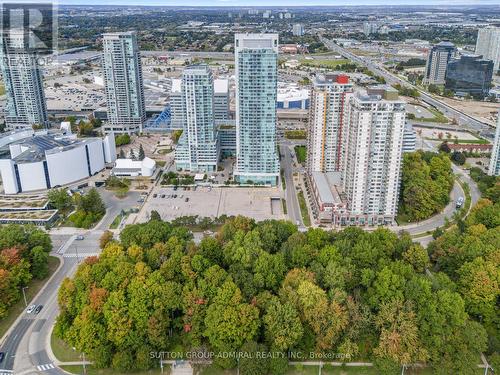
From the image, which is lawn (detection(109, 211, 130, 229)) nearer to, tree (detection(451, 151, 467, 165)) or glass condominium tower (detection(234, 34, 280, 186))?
glass condominium tower (detection(234, 34, 280, 186))

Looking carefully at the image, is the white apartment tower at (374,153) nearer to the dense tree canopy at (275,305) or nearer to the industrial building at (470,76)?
the dense tree canopy at (275,305)

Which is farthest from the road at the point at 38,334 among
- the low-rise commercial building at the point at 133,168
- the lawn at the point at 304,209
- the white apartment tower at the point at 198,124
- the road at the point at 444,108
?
the road at the point at 444,108

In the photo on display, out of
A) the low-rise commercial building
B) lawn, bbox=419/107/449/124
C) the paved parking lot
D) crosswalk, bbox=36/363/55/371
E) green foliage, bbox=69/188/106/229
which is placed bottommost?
crosswalk, bbox=36/363/55/371

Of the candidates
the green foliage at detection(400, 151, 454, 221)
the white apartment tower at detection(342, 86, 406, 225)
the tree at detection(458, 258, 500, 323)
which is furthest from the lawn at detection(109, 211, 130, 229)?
the tree at detection(458, 258, 500, 323)

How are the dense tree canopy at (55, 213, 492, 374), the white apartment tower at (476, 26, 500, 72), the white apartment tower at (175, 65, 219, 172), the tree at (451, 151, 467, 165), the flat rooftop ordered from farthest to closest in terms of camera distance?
the white apartment tower at (476, 26, 500, 72), the tree at (451, 151, 467, 165), the white apartment tower at (175, 65, 219, 172), the flat rooftop, the dense tree canopy at (55, 213, 492, 374)

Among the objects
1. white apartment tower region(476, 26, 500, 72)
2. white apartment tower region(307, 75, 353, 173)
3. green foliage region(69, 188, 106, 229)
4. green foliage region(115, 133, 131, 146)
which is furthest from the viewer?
white apartment tower region(476, 26, 500, 72)
